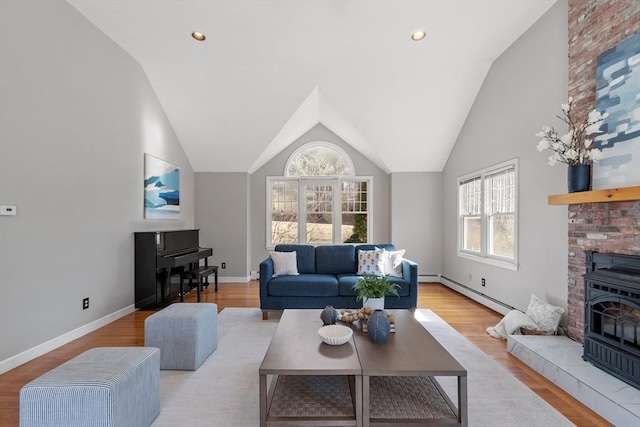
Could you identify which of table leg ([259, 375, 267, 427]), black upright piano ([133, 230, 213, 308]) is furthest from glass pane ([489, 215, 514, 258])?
black upright piano ([133, 230, 213, 308])

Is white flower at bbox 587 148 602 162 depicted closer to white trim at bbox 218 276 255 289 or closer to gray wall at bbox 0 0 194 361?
gray wall at bbox 0 0 194 361

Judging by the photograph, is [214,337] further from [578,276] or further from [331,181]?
[331,181]

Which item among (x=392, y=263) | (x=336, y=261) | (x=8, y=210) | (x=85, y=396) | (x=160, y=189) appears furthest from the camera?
(x=160, y=189)

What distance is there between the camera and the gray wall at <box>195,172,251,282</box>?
6348 mm

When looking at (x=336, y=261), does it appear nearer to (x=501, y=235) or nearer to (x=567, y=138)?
(x=501, y=235)

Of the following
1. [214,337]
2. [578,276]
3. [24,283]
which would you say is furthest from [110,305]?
[578,276]

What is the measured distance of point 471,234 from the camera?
5.32 meters

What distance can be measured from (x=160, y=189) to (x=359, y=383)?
14.5 feet

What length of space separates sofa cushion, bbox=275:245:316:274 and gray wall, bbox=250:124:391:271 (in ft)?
6.93

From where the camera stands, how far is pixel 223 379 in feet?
8.24

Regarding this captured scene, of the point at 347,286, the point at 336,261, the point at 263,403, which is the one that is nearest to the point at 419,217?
the point at 336,261

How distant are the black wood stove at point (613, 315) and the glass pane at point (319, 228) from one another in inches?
179

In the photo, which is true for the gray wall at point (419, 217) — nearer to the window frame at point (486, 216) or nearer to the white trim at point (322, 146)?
the window frame at point (486, 216)

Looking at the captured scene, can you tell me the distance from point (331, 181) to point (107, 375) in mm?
5386
